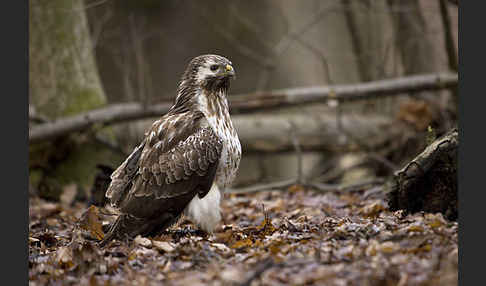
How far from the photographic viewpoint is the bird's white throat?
484 cm

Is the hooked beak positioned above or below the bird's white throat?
above

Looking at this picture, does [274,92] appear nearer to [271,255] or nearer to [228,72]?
[228,72]

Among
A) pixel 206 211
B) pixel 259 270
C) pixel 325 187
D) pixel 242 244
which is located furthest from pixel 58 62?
pixel 259 270

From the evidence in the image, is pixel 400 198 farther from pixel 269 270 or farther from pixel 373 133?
pixel 373 133

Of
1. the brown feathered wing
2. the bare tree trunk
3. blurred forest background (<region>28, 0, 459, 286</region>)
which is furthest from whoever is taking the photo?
the bare tree trunk

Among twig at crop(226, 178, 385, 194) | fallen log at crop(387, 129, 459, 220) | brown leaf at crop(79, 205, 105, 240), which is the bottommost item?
twig at crop(226, 178, 385, 194)

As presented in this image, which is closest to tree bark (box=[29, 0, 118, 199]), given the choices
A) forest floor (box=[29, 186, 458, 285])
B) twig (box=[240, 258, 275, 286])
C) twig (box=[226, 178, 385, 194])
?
twig (box=[226, 178, 385, 194])

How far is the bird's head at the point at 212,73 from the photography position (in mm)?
5258

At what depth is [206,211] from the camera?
4902mm

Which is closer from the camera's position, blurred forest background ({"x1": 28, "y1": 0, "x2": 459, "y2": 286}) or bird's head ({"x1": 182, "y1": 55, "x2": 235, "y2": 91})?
blurred forest background ({"x1": 28, "y1": 0, "x2": 459, "y2": 286})

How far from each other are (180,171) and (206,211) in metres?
0.39

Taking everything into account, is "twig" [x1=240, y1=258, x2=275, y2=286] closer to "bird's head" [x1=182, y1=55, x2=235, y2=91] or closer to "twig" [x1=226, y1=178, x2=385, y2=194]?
"bird's head" [x1=182, y1=55, x2=235, y2=91]

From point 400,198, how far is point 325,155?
6173 millimetres

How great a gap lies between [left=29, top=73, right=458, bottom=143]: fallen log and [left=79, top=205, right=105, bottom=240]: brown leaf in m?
3.51
